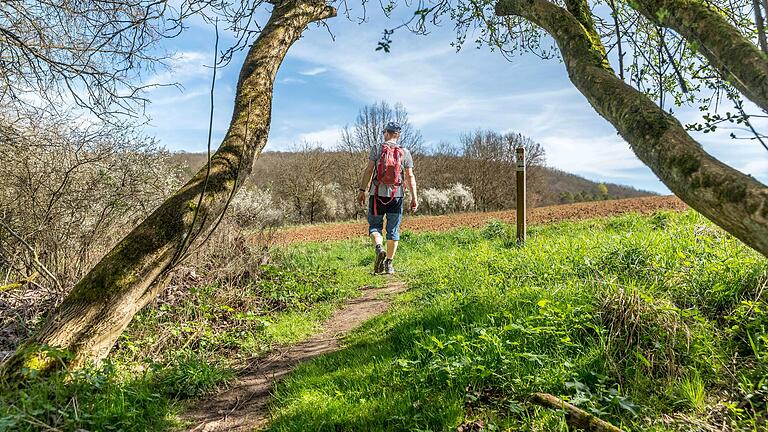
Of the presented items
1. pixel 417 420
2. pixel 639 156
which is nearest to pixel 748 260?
pixel 639 156

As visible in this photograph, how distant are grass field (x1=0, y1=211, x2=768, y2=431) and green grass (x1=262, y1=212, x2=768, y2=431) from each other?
0.5 inches

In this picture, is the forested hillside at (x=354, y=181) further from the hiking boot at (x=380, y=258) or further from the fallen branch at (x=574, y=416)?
the fallen branch at (x=574, y=416)

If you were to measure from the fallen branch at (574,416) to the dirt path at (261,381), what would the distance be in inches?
76.1

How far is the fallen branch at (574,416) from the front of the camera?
2.37m

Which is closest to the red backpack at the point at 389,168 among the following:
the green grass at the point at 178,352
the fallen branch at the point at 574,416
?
the green grass at the point at 178,352

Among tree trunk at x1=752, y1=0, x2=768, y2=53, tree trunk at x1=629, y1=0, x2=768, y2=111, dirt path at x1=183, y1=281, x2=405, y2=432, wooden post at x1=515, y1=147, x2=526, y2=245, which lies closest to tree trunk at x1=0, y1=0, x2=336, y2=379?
dirt path at x1=183, y1=281, x2=405, y2=432

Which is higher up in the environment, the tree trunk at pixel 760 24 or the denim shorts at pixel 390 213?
the tree trunk at pixel 760 24

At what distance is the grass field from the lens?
2.71 meters

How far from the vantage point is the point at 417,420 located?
266 centimetres

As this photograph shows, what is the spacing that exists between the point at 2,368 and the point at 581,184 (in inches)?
2749

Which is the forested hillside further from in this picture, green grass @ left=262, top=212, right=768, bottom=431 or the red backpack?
green grass @ left=262, top=212, right=768, bottom=431

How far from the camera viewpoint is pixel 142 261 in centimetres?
378

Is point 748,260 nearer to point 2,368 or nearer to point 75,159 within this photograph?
point 2,368

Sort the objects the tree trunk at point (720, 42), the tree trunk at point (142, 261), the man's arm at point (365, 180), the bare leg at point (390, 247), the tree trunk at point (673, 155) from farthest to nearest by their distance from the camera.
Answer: the bare leg at point (390, 247) < the man's arm at point (365, 180) < the tree trunk at point (142, 261) < the tree trunk at point (720, 42) < the tree trunk at point (673, 155)
